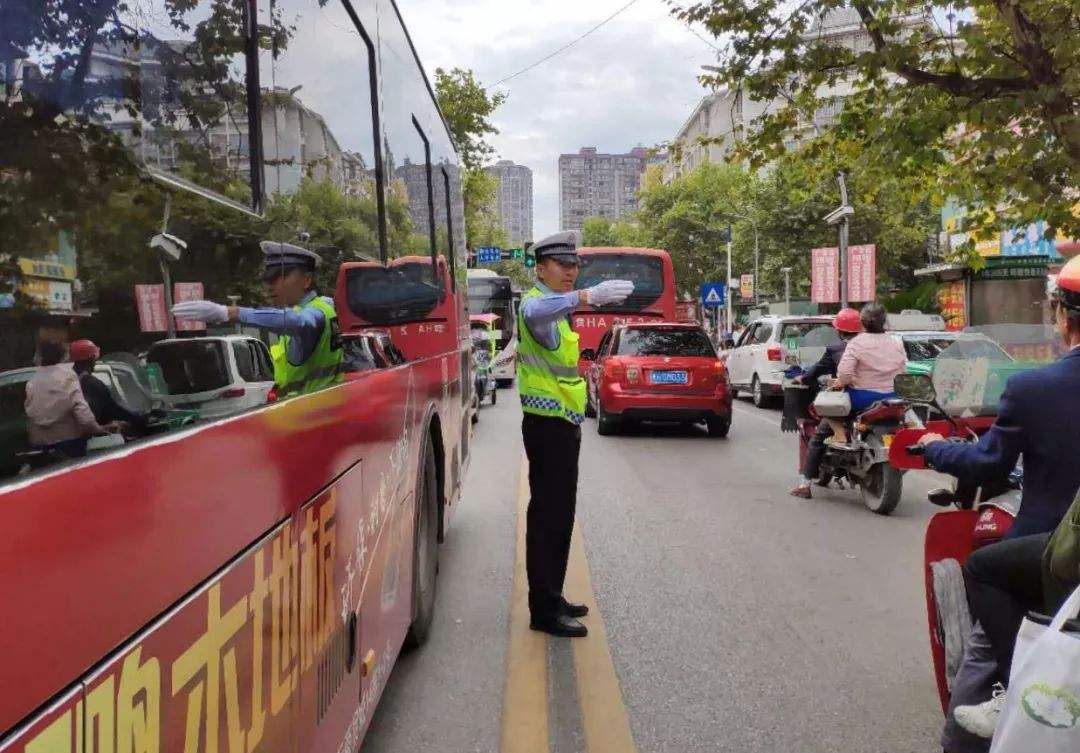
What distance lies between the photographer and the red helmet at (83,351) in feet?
4.26

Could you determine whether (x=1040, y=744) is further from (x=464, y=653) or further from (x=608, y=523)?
(x=608, y=523)

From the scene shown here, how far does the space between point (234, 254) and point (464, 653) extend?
311cm

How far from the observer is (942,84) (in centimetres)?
1047

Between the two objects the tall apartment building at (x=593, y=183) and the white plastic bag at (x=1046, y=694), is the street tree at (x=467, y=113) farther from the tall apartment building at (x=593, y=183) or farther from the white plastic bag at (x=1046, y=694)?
the tall apartment building at (x=593, y=183)

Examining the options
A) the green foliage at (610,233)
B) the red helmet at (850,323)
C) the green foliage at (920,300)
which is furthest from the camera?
the green foliage at (610,233)

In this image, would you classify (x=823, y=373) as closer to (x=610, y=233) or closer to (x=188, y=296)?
(x=188, y=296)

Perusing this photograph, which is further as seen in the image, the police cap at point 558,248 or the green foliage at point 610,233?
the green foliage at point 610,233

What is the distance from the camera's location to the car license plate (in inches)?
519

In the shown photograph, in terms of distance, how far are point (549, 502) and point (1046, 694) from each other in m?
2.98

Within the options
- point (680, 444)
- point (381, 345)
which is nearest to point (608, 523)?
point (381, 345)

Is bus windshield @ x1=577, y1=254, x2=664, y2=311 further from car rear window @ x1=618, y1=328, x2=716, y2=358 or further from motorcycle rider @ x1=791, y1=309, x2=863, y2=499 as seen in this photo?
motorcycle rider @ x1=791, y1=309, x2=863, y2=499

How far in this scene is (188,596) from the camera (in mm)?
1516

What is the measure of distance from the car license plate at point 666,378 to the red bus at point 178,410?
1022cm

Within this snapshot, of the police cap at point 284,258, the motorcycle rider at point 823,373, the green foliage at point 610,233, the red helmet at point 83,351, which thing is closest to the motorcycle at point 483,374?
the motorcycle rider at point 823,373
